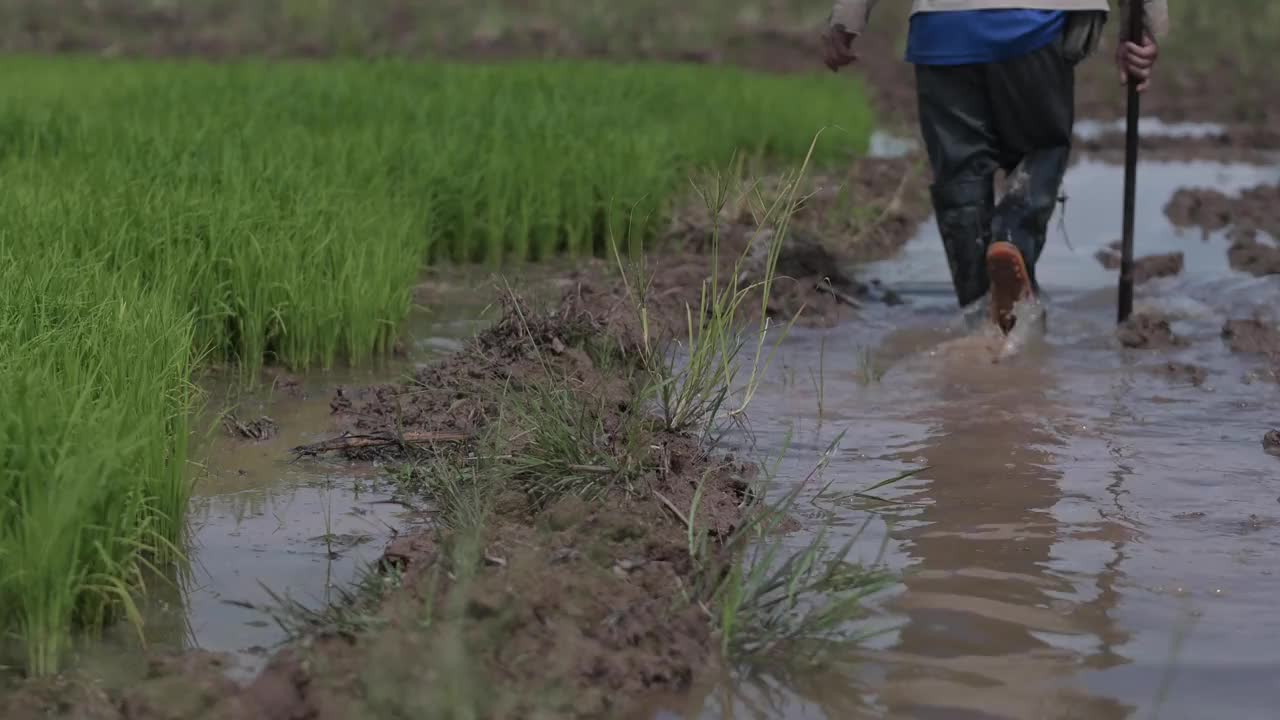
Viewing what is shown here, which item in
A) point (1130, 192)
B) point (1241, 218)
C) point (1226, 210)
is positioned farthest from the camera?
point (1226, 210)

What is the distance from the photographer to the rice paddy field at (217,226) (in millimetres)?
2510

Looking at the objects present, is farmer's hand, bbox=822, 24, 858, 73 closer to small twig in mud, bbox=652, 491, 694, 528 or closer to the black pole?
the black pole

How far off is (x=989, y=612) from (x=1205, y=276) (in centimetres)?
384

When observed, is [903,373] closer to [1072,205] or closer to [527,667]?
[527,667]

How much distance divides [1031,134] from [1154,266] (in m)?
1.67

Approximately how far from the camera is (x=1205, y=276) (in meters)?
6.09

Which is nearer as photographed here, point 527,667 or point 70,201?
point 527,667

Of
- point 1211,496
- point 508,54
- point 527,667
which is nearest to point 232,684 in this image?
point 527,667

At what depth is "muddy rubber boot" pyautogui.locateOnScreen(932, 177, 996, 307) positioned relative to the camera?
489 cm

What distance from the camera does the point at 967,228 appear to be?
4.91m

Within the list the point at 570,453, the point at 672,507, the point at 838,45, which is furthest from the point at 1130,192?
the point at 672,507

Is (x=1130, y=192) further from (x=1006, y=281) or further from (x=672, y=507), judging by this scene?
(x=672, y=507)

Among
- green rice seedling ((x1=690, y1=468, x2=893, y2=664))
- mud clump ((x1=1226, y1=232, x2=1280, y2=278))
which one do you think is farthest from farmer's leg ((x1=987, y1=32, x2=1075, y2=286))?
green rice seedling ((x1=690, y1=468, x2=893, y2=664))

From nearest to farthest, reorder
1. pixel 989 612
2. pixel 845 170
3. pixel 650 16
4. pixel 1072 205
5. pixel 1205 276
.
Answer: pixel 989 612 → pixel 1205 276 → pixel 1072 205 → pixel 845 170 → pixel 650 16
